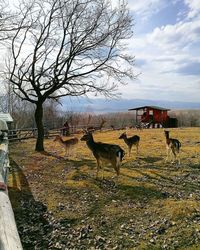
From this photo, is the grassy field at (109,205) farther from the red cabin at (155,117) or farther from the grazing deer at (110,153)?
the red cabin at (155,117)

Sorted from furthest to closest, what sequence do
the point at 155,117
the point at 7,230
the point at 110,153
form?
1. the point at 155,117
2. the point at 110,153
3. the point at 7,230

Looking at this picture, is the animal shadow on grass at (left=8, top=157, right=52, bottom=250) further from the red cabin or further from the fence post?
the red cabin

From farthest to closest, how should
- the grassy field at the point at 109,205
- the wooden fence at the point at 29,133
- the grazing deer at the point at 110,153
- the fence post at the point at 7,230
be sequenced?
the wooden fence at the point at 29,133 < the grazing deer at the point at 110,153 < the grassy field at the point at 109,205 < the fence post at the point at 7,230

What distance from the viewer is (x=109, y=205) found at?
424 inches

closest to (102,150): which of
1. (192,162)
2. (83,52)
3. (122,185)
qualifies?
(122,185)

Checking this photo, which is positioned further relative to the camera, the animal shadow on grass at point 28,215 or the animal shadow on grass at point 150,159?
the animal shadow on grass at point 150,159

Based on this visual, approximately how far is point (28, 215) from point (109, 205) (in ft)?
7.79

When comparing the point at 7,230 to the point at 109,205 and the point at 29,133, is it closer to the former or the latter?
the point at 109,205

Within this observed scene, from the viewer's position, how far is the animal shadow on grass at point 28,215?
846cm

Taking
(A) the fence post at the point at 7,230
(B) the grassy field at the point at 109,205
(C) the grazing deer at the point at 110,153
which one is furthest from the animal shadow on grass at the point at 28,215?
(A) the fence post at the point at 7,230

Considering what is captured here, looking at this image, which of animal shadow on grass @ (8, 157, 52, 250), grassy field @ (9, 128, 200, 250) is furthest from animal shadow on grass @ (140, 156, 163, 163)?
animal shadow on grass @ (8, 157, 52, 250)

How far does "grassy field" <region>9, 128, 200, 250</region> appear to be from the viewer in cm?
841

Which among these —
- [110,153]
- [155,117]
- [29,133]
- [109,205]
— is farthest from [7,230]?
[155,117]

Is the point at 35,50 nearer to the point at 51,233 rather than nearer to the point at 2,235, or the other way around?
the point at 51,233
